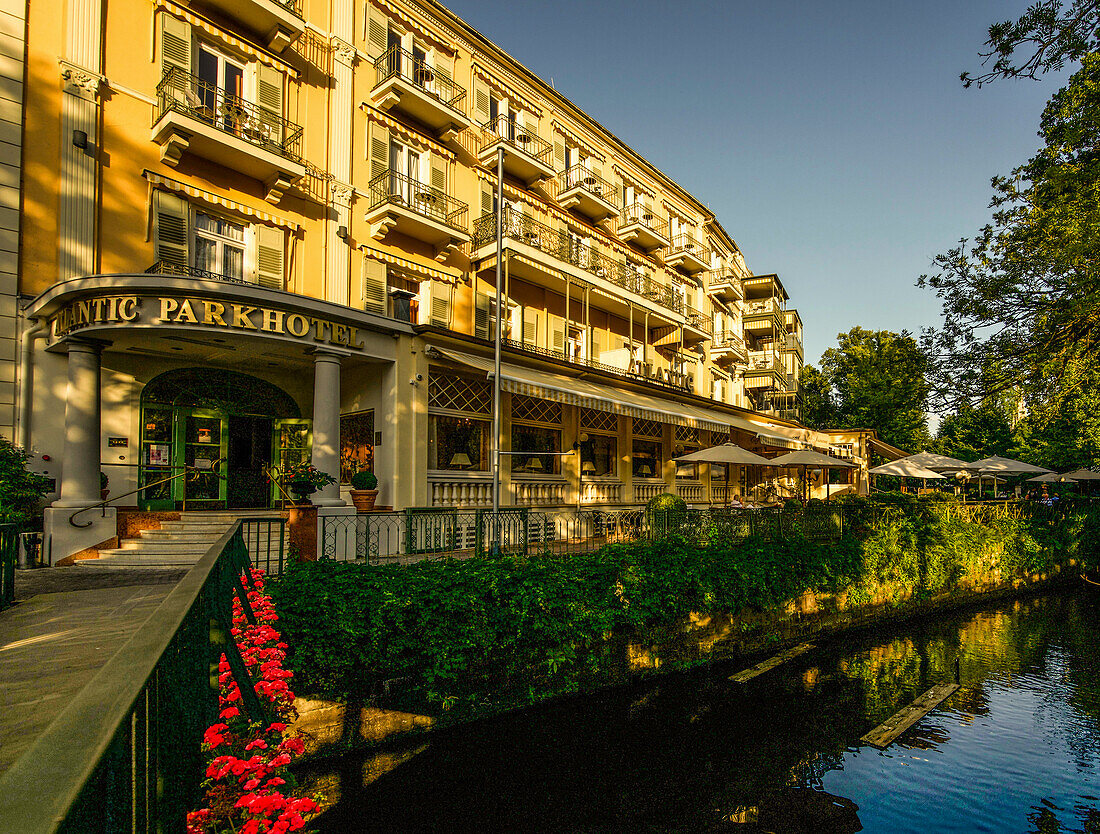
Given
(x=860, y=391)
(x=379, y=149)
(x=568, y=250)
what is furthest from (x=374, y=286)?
(x=860, y=391)

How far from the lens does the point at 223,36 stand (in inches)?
521

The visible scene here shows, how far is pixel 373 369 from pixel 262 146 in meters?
5.29

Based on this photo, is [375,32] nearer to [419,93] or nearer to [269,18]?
[419,93]

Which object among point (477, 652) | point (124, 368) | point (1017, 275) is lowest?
point (477, 652)

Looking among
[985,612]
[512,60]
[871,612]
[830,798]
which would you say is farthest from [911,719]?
[512,60]

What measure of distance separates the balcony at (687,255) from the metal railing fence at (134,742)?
26.1m

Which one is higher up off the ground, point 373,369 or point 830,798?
point 373,369

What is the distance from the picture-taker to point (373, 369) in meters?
14.2

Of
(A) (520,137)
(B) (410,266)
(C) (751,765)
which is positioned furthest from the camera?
(A) (520,137)

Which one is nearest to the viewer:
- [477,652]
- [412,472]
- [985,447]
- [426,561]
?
[477,652]

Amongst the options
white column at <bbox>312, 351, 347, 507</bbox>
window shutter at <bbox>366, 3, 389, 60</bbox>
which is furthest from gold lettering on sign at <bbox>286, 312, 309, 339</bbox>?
window shutter at <bbox>366, 3, 389, 60</bbox>

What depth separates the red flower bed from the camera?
2.73 metres

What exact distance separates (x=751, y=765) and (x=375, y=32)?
721 inches

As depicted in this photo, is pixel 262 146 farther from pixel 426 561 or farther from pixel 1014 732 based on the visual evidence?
pixel 1014 732
